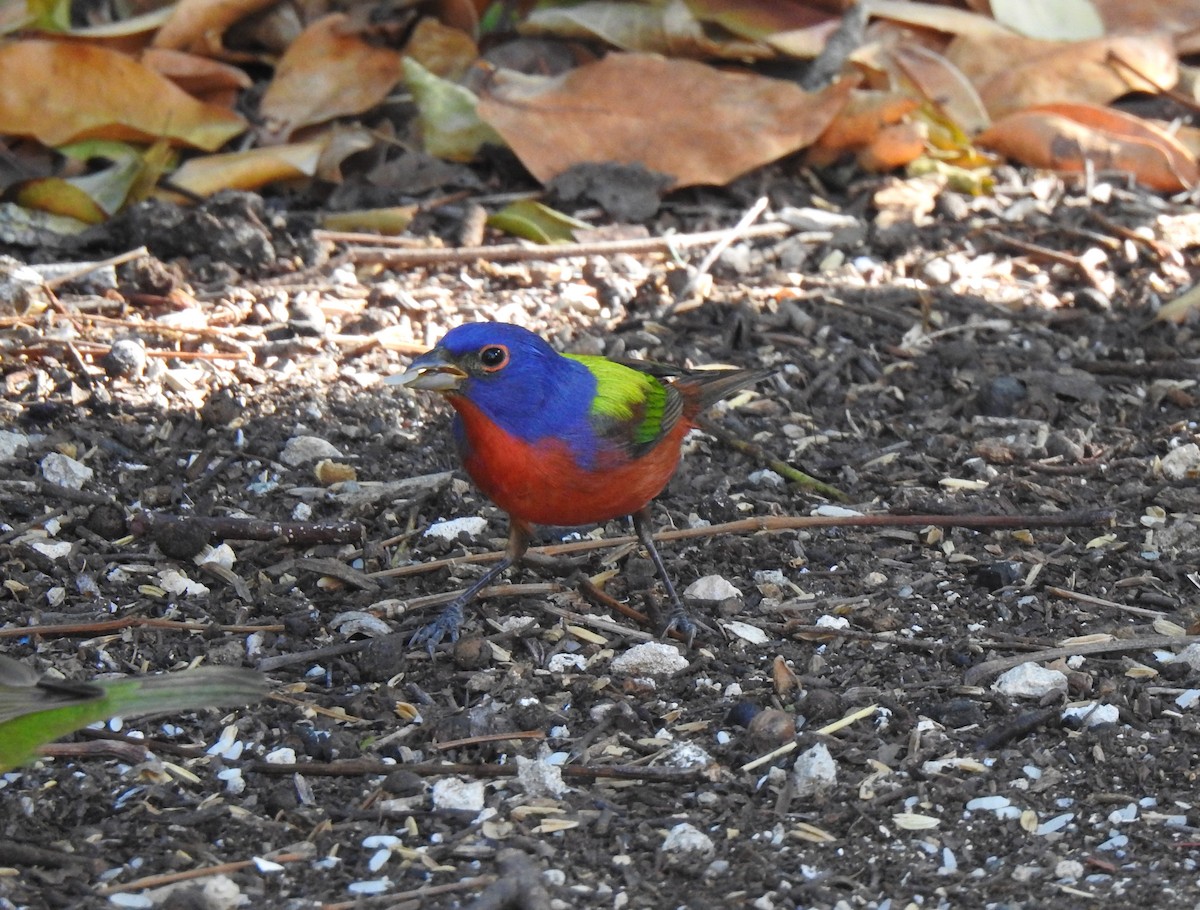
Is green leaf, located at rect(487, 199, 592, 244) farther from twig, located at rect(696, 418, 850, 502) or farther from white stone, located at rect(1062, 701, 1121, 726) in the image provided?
white stone, located at rect(1062, 701, 1121, 726)

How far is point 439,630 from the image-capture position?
4020mm

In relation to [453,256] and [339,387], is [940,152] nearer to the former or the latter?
[453,256]

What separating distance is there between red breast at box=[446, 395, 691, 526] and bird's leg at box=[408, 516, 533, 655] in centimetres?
13

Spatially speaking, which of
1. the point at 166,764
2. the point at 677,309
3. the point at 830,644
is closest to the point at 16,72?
the point at 677,309

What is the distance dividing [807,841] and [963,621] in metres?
1.10

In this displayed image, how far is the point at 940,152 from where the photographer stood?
680cm

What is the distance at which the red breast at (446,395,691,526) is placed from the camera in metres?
3.98

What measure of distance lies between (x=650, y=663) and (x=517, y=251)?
246 centimetres

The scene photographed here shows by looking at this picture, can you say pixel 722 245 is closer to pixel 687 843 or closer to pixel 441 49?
pixel 441 49


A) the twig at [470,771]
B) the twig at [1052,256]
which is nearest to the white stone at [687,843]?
the twig at [470,771]

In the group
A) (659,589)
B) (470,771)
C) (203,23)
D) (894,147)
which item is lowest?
(659,589)

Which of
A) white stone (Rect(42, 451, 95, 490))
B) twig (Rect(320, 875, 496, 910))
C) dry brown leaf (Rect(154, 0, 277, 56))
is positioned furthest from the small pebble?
twig (Rect(320, 875, 496, 910))

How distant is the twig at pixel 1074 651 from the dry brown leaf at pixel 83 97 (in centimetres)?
387

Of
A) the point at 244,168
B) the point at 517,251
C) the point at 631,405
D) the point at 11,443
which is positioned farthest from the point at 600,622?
the point at 244,168
